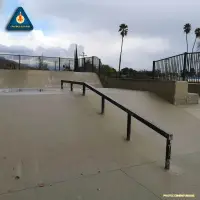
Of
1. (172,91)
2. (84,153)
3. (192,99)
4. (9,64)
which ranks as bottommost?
(84,153)

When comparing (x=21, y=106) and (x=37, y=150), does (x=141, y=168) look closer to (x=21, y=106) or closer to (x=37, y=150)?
(x=37, y=150)

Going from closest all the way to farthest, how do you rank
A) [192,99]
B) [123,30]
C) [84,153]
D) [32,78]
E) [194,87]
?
[84,153]
[192,99]
[194,87]
[32,78]
[123,30]

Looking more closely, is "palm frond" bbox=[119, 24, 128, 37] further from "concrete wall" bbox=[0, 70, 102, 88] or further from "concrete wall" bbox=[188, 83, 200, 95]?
"concrete wall" bbox=[188, 83, 200, 95]

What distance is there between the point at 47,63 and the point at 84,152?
1780 centimetres

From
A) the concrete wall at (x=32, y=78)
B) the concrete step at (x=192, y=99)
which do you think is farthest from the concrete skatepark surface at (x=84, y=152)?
the concrete wall at (x=32, y=78)

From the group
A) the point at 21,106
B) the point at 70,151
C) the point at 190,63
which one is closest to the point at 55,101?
the point at 21,106

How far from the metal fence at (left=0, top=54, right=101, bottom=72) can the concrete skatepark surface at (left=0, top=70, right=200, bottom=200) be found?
13.8m

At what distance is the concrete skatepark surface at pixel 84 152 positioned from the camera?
3.62 m

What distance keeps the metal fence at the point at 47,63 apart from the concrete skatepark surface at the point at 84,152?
13.8 meters

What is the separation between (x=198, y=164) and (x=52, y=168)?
250 cm

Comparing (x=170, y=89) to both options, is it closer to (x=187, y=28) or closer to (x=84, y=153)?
(x=84, y=153)

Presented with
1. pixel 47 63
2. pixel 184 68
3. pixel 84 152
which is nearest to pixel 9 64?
pixel 47 63

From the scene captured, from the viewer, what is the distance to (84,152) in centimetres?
471

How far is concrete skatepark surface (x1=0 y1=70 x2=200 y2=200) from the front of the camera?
3625 millimetres
